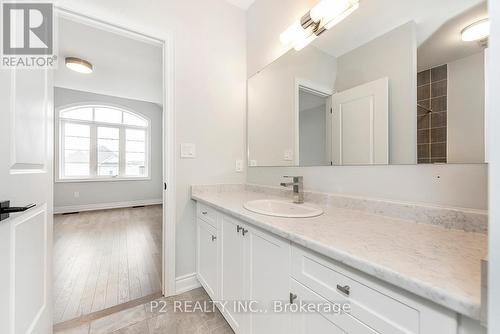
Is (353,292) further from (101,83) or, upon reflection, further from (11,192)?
(101,83)

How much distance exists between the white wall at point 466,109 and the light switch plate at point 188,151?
5.19 feet

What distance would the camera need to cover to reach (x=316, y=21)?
131 cm

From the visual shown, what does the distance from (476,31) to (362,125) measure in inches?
20.2

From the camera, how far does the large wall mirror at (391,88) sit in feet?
2.63

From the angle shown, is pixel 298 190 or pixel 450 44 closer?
pixel 450 44

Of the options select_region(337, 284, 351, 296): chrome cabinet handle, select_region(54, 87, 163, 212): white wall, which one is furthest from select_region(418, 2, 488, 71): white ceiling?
select_region(54, 87, 163, 212): white wall

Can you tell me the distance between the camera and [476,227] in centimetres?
74

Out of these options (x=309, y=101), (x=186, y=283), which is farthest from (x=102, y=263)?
(x=309, y=101)

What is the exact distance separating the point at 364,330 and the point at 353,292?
3.7 inches

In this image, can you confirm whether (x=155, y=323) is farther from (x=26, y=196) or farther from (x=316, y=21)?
(x=316, y=21)

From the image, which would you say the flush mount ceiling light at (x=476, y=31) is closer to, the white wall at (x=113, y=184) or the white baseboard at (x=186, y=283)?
the white baseboard at (x=186, y=283)

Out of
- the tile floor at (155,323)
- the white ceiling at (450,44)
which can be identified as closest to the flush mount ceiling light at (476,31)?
the white ceiling at (450,44)

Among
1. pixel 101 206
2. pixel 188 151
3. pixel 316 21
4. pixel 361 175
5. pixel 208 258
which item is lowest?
pixel 101 206

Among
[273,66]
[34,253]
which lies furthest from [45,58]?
[273,66]
